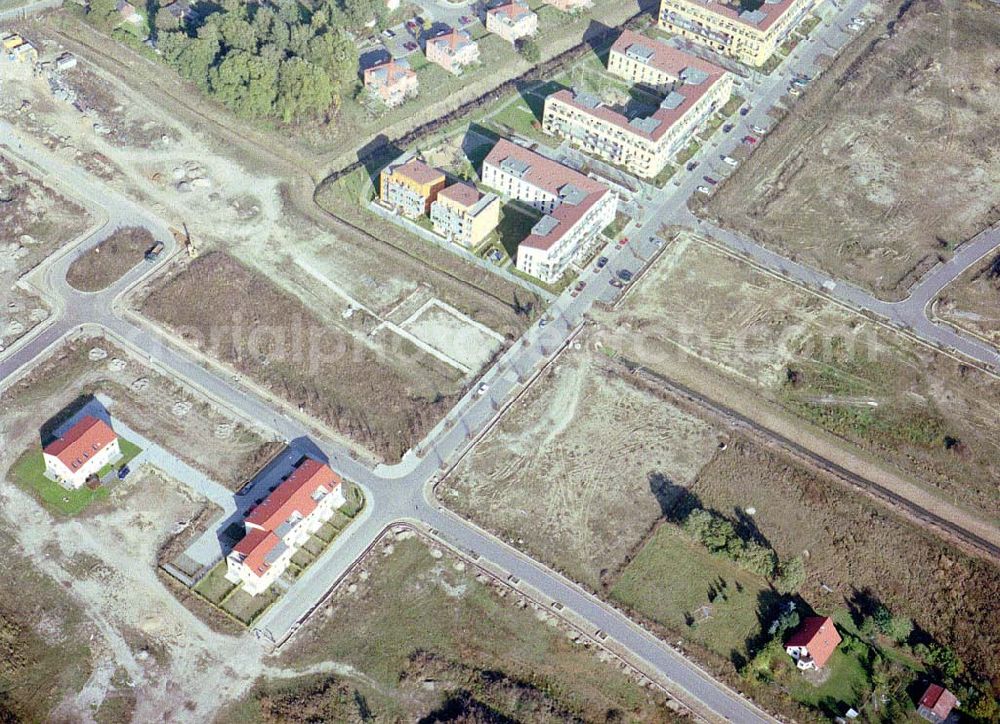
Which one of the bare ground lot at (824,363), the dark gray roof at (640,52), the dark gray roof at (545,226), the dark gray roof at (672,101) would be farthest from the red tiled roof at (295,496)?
the dark gray roof at (640,52)

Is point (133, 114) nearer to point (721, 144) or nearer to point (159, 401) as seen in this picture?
point (159, 401)

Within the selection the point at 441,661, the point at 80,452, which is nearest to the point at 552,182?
the point at 441,661

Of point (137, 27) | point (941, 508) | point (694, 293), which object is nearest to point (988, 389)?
point (941, 508)

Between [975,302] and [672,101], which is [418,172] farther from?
[975,302]

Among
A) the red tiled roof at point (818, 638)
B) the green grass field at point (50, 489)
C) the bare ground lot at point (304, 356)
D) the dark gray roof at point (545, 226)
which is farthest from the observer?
the dark gray roof at point (545, 226)

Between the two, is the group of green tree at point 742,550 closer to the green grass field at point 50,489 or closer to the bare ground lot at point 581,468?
the bare ground lot at point 581,468

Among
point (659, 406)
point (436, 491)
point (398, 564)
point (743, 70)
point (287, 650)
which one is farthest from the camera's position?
point (743, 70)

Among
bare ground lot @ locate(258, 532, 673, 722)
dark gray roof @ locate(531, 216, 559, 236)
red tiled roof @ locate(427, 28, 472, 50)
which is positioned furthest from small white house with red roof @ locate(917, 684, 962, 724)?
red tiled roof @ locate(427, 28, 472, 50)

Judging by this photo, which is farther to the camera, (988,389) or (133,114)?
(133,114)
